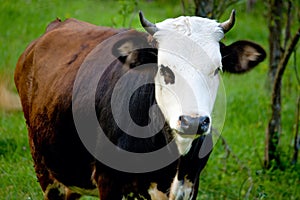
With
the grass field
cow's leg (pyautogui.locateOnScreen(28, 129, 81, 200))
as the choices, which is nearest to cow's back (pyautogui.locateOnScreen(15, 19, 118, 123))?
cow's leg (pyautogui.locateOnScreen(28, 129, 81, 200))

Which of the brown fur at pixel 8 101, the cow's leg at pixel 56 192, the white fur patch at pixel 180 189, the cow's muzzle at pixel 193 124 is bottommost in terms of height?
the brown fur at pixel 8 101

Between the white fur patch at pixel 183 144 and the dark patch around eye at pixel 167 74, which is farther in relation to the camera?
the white fur patch at pixel 183 144

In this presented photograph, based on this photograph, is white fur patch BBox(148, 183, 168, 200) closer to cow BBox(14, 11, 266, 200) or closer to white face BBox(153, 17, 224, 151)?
cow BBox(14, 11, 266, 200)

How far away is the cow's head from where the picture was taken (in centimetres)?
379

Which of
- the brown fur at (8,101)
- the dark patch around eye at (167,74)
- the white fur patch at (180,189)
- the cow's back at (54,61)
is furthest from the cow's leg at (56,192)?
the brown fur at (8,101)

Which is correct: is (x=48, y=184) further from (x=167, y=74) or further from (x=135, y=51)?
(x=167, y=74)

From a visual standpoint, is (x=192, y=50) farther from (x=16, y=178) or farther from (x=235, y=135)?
(x=235, y=135)

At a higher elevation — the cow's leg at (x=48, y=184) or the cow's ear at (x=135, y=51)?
the cow's ear at (x=135, y=51)

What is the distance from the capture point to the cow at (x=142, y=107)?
13.1 ft

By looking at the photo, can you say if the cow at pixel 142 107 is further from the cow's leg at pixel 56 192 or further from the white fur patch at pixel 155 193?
the cow's leg at pixel 56 192

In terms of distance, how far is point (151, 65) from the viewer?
4.24 m

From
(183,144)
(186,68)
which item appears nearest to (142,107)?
(183,144)

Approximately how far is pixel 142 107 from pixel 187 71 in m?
0.50

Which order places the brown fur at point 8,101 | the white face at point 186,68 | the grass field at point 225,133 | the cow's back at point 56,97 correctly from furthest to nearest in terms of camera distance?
1. the brown fur at point 8,101
2. the grass field at point 225,133
3. the cow's back at point 56,97
4. the white face at point 186,68
